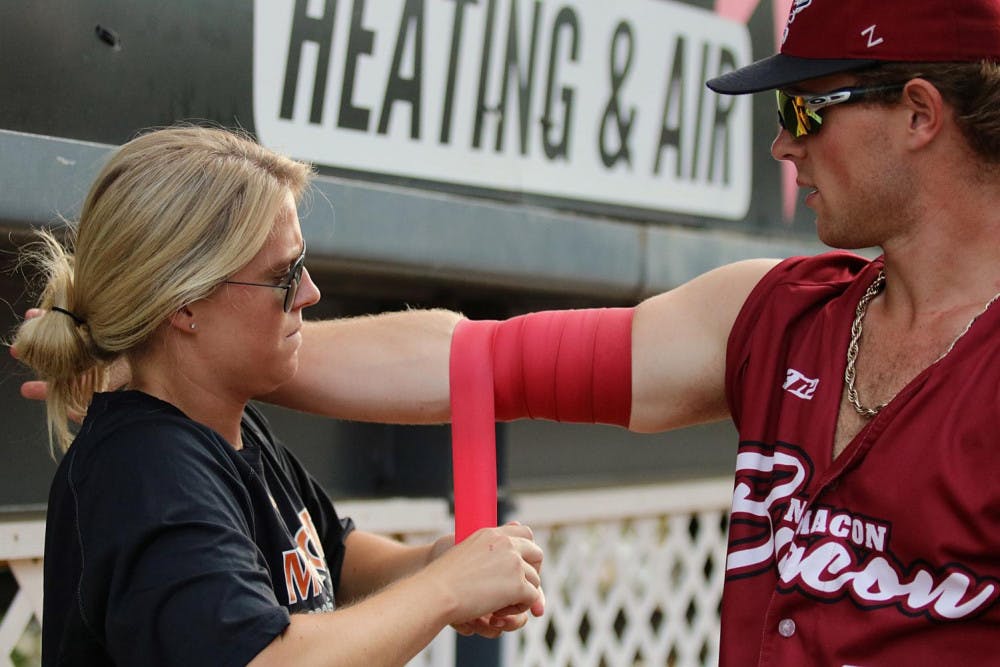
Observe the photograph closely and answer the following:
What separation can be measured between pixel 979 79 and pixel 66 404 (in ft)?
5.25

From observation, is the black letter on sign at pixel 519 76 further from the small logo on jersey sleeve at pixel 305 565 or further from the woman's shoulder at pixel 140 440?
the woman's shoulder at pixel 140 440

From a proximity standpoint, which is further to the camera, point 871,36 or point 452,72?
point 452,72

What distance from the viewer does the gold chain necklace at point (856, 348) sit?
80.7 inches

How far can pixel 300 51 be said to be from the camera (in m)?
3.14

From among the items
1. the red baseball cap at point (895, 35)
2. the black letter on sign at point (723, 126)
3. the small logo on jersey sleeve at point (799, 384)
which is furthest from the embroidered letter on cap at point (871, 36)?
the black letter on sign at point (723, 126)

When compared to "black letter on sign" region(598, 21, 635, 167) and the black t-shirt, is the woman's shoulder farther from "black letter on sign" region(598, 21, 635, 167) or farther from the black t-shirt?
"black letter on sign" region(598, 21, 635, 167)

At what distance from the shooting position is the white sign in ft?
10.4

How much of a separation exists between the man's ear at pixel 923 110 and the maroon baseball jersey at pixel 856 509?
0.30 m

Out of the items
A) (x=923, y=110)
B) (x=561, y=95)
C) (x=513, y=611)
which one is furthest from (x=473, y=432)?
(x=561, y=95)

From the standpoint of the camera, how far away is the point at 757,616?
203cm

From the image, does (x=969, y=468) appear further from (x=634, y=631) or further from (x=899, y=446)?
(x=634, y=631)

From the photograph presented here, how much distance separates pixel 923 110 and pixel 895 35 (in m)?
0.13

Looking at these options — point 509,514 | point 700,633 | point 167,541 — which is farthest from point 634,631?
point 167,541

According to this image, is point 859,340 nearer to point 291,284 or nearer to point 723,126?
point 291,284
